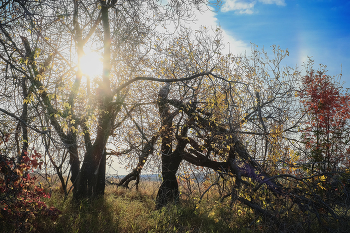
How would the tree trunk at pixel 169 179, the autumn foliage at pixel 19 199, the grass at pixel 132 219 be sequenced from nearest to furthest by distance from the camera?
the autumn foliage at pixel 19 199, the grass at pixel 132 219, the tree trunk at pixel 169 179

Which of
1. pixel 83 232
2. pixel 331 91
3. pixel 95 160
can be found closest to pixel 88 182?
pixel 95 160

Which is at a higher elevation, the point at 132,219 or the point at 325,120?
the point at 325,120

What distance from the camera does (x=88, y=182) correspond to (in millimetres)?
8211

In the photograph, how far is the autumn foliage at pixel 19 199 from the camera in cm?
469

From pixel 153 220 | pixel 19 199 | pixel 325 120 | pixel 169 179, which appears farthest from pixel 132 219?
pixel 325 120

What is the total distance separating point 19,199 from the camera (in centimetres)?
488

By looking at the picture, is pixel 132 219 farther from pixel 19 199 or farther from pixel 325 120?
pixel 325 120

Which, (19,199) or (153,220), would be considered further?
(153,220)

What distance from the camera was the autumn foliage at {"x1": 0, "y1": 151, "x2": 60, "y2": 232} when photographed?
4688 mm

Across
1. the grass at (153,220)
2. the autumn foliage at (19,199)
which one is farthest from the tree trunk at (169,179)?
the autumn foliage at (19,199)

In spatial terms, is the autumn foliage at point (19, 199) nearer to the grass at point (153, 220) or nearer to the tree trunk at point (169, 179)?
the grass at point (153, 220)

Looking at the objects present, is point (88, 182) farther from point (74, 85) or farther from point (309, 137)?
point (309, 137)

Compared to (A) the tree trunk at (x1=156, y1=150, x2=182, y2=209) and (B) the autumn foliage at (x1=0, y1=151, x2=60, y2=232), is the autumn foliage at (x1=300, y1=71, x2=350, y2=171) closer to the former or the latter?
(A) the tree trunk at (x1=156, y1=150, x2=182, y2=209)

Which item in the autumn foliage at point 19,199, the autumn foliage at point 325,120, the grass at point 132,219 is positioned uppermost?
the autumn foliage at point 325,120
